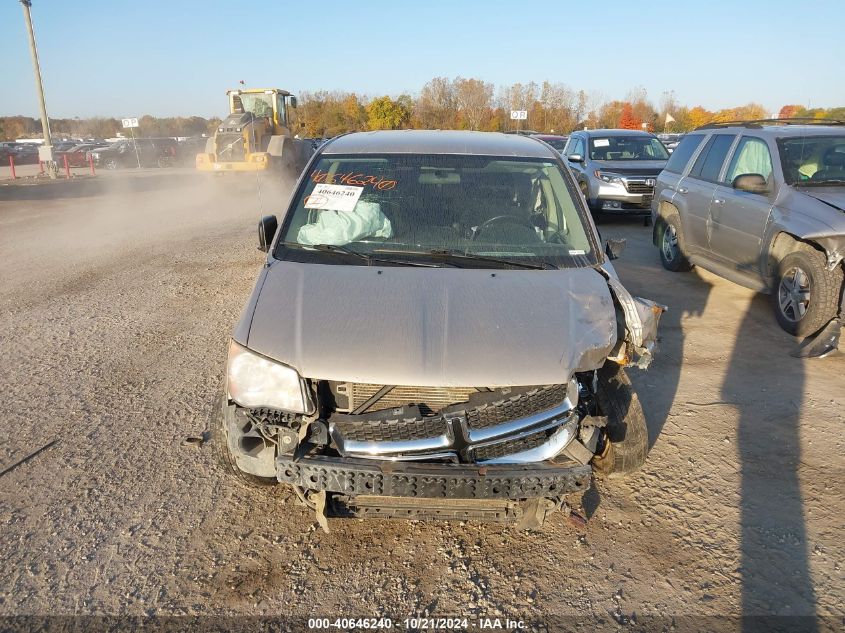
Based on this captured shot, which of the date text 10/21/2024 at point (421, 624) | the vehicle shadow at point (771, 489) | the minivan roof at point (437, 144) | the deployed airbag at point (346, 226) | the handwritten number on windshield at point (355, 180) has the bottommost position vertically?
the date text 10/21/2024 at point (421, 624)

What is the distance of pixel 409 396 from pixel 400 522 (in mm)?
824

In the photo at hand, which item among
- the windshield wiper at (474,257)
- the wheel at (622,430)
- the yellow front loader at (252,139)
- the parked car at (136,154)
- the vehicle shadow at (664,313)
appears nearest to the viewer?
the wheel at (622,430)

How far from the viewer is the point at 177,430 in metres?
4.14

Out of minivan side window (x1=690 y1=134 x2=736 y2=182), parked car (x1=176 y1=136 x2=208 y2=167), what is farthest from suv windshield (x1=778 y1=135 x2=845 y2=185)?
parked car (x1=176 y1=136 x2=208 y2=167)

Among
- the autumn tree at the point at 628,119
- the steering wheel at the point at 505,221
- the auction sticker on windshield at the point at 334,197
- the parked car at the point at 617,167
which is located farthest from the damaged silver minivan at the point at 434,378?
the autumn tree at the point at 628,119

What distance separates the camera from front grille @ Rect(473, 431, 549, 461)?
2.71 metres

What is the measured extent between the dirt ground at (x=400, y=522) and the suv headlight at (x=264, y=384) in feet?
2.57

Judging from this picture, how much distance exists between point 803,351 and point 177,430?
5.15m

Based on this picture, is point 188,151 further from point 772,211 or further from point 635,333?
point 635,333

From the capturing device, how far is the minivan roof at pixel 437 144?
4.09 meters

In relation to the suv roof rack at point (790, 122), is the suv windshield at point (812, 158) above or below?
below

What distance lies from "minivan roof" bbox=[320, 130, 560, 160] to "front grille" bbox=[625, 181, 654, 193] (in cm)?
802

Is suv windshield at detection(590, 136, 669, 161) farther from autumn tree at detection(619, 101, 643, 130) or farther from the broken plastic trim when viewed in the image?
autumn tree at detection(619, 101, 643, 130)

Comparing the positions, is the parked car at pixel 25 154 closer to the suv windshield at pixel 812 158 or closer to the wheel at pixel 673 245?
the wheel at pixel 673 245
